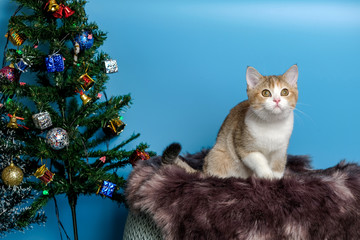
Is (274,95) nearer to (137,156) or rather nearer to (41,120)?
(137,156)

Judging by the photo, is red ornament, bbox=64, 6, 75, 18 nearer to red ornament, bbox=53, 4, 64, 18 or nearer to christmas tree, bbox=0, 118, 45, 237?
red ornament, bbox=53, 4, 64, 18

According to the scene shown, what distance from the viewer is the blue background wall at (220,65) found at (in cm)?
201

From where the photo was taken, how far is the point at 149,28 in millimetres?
2029

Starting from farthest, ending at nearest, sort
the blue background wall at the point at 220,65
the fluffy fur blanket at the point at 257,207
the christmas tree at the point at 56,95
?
the blue background wall at the point at 220,65 → the christmas tree at the point at 56,95 → the fluffy fur blanket at the point at 257,207

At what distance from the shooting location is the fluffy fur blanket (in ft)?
3.67

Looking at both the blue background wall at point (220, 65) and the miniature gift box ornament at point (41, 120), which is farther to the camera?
the blue background wall at point (220, 65)

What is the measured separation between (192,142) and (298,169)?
53 centimetres

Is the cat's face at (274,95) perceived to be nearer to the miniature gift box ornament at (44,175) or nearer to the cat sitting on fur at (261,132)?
the cat sitting on fur at (261,132)

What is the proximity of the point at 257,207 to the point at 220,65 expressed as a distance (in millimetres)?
1054

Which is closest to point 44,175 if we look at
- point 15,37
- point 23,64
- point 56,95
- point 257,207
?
point 56,95

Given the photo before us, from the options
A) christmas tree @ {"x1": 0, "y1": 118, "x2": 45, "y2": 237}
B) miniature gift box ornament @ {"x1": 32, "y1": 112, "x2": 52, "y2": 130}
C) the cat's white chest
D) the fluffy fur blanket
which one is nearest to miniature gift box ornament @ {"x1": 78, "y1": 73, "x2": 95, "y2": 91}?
miniature gift box ornament @ {"x1": 32, "y1": 112, "x2": 52, "y2": 130}

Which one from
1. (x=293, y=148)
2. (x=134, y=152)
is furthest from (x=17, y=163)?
(x=293, y=148)

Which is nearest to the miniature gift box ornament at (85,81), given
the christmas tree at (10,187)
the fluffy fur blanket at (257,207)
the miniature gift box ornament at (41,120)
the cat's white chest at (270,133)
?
the miniature gift box ornament at (41,120)

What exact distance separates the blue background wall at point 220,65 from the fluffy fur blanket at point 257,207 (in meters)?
0.80
